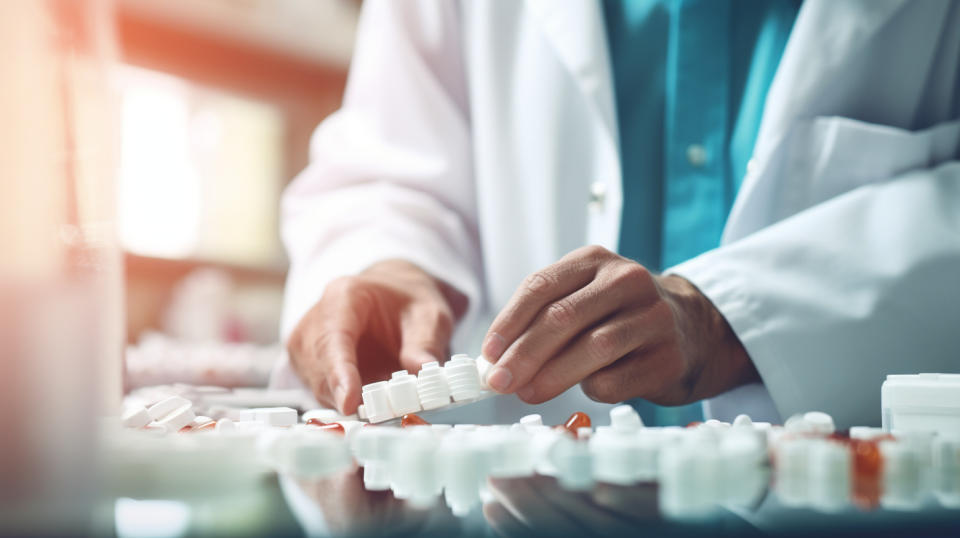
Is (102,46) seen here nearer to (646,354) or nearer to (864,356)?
(646,354)

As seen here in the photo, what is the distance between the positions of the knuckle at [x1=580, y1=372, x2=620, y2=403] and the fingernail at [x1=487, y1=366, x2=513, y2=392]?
0.09 meters

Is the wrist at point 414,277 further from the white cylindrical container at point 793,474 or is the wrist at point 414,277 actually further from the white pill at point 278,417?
the white cylindrical container at point 793,474

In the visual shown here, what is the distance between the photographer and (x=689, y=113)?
81 centimetres

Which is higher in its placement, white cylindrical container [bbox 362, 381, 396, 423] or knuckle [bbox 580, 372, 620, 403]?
white cylindrical container [bbox 362, 381, 396, 423]

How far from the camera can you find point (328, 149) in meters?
0.98

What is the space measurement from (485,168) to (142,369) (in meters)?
0.53

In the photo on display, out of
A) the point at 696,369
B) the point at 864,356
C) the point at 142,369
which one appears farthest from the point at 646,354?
the point at 142,369

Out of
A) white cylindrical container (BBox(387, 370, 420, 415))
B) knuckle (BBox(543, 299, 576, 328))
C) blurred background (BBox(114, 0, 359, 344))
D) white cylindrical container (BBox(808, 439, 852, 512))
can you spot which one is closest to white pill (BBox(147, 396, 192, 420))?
white cylindrical container (BBox(387, 370, 420, 415))

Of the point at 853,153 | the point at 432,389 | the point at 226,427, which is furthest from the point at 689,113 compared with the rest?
the point at 226,427

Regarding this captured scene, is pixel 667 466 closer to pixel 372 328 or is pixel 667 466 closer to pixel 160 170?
pixel 372 328

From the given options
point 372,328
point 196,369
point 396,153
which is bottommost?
point 196,369

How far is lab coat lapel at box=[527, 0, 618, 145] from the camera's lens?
803 mm

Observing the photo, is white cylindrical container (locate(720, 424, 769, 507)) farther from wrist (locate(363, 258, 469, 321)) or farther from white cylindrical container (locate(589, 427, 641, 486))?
wrist (locate(363, 258, 469, 321))

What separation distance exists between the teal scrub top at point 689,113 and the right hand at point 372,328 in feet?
0.85
